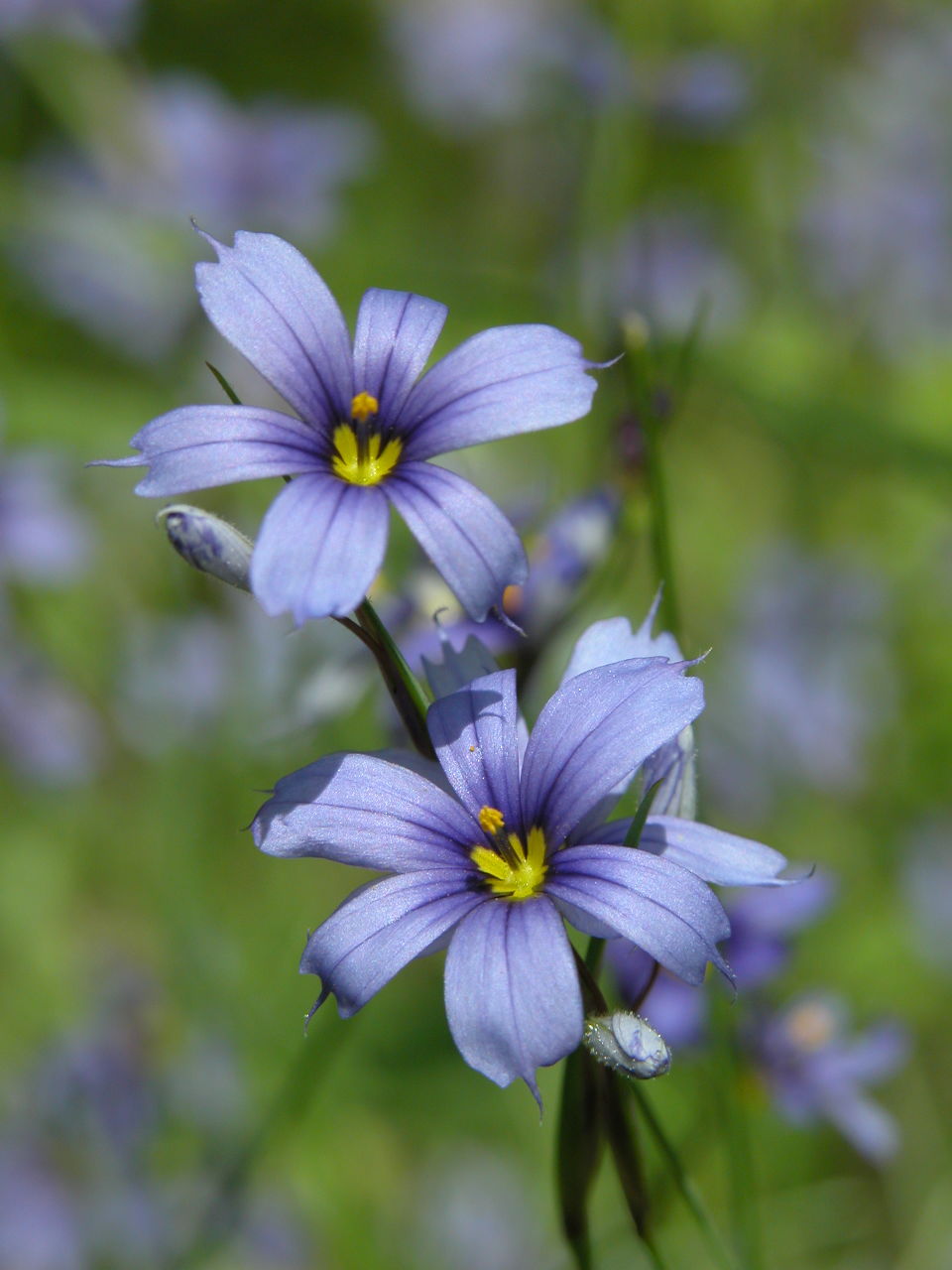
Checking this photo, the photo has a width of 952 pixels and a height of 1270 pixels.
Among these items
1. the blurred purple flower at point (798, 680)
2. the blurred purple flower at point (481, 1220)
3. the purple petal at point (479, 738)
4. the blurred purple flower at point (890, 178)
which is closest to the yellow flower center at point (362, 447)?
the purple petal at point (479, 738)

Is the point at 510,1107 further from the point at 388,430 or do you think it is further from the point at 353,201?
the point at 353,201

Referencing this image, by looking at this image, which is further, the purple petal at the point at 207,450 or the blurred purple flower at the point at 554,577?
the blurred purple flower at the point at 554,577

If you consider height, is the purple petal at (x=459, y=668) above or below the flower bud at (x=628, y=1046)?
above

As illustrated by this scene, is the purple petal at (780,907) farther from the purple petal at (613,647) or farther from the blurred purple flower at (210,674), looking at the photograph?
the blurred purple flower at (210,674)

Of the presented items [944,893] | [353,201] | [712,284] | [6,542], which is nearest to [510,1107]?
[944,893]

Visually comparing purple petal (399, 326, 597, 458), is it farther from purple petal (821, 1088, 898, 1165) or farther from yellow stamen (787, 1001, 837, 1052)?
purple petal (821, 1088, 898, 1165)
